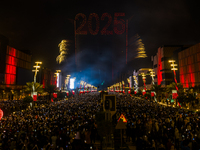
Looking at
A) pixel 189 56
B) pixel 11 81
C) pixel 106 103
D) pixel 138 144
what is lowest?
pixel 138 144

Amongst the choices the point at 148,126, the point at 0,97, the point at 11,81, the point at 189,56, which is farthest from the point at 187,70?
the point at 11,81

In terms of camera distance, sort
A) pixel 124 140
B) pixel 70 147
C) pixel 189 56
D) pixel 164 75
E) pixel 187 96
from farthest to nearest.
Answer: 1. pixel 164 75
2. pixel 189 56
3. pixel 187 96
4. pixel 124 140
5. pixel 70 147

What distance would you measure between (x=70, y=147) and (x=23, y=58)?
90085 mm

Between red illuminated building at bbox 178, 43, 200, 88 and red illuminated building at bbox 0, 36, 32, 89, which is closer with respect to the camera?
red illuminated building at bbox 178, 43, 200, 88

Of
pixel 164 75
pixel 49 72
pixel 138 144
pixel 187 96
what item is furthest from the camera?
pixel 49 72

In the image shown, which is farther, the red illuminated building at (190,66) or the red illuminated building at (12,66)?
the red illuminated building at (12,66)

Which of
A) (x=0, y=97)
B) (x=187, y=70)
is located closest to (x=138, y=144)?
(x=187, y=70)

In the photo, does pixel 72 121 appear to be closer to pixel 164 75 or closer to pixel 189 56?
pixel 189 56

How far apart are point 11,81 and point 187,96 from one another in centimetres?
6898

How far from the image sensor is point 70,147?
38.7 ft

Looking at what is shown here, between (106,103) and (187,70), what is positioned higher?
(187,70)

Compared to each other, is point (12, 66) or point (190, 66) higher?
point (12, 66)

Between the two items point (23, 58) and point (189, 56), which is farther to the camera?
point (23, 58)

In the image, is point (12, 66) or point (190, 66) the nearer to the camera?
point (190, 66)
